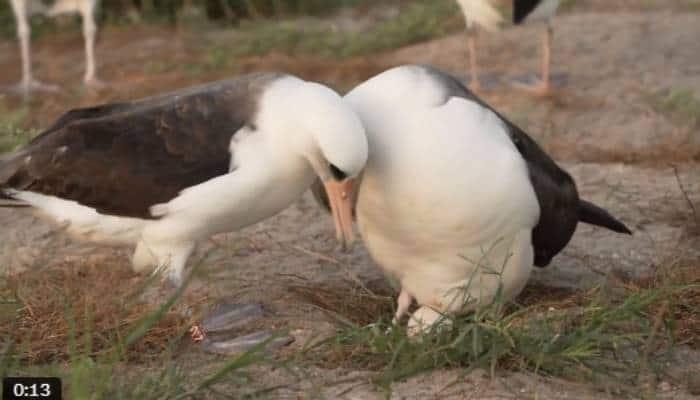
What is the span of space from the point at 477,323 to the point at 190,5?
7.80 meters

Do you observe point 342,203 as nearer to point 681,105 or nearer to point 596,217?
point 596,217

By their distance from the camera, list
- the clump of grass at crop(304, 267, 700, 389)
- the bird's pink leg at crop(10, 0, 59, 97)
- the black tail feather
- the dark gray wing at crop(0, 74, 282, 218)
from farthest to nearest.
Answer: the bird's pink leg at crop(10, 0, 59, 97) < the black tail feather < the dark gray wing at crop(0, 74, 282, 218) < the clump of grass at crop(304, 267, 700, 389)

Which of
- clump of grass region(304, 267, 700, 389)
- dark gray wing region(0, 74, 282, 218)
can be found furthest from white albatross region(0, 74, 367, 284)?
clump of grass region(304, 267, 700, 389)

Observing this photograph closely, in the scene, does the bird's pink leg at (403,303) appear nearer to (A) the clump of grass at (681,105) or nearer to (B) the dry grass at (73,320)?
(B) the dry grass at (73,320)

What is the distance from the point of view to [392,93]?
11.8 ft

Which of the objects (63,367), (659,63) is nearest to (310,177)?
(63,367)

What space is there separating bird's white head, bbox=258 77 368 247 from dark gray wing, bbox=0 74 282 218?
0.53 feet

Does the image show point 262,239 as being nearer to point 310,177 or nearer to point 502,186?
point 310,177

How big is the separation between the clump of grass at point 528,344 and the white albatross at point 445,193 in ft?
0.50

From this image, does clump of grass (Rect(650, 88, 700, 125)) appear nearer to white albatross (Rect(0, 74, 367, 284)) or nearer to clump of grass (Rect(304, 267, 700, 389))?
clump of grass (Rect(304, 267, 700, 389))

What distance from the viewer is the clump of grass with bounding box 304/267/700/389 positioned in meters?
3.45

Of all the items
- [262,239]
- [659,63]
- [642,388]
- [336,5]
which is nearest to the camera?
[642,388]

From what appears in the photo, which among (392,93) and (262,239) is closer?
(392,93)
